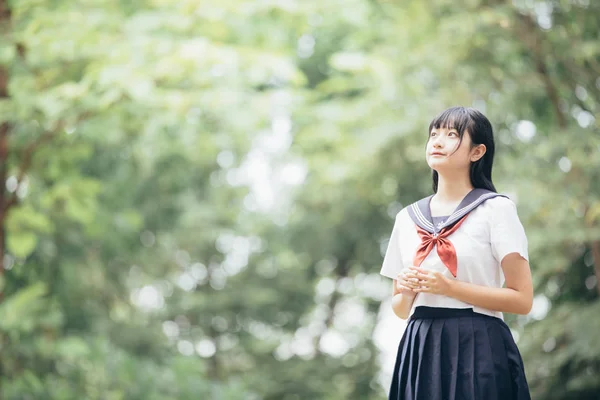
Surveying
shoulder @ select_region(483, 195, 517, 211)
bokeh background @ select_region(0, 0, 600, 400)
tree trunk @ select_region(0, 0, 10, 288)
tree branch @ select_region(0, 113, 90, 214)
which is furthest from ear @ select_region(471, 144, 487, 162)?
tree trunk @ select_region(0, 0, 10, 288)

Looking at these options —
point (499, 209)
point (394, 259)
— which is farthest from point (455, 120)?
point (394, 259)

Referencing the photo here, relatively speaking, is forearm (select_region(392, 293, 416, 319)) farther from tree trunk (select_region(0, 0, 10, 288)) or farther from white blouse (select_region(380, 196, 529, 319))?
tree trunk (select_region(0, 0, 10, 288))

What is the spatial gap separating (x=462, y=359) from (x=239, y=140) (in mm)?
6495

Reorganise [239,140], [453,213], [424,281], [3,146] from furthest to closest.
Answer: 1. [239,140]
2. [3,146]
3. [453,213]
4. [424,281]

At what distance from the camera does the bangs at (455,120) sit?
7.02ft

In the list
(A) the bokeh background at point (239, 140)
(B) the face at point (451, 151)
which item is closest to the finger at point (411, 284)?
(B) the face at point (451, 151)

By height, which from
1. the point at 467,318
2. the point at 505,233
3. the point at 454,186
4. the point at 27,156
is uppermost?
the point at 27,156

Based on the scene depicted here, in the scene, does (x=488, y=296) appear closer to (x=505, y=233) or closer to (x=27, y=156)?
(x=505, y=233)

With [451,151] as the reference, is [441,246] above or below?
below

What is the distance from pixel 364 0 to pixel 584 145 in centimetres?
269

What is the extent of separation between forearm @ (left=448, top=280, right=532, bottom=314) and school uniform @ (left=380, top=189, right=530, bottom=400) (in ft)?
0.18

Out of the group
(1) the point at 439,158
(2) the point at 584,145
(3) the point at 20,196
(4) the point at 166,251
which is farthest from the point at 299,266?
(1) the point at 439,158

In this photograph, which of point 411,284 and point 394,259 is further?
point 394,259

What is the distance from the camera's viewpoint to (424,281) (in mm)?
1969
